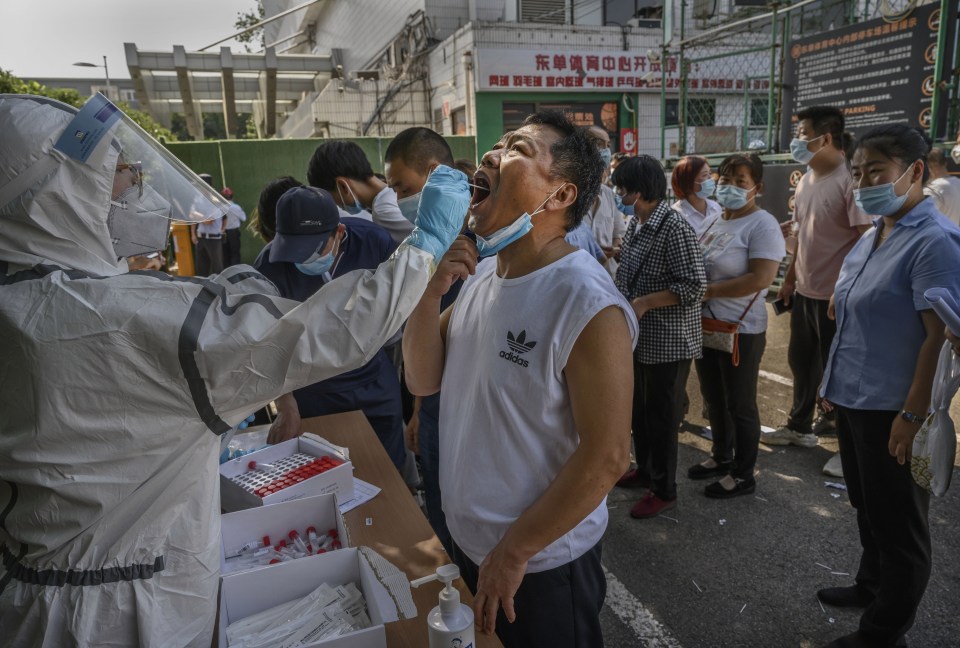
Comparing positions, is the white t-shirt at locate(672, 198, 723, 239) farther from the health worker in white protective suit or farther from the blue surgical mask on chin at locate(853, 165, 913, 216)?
the health worker in white protective suit

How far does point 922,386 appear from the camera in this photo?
2.12 metres

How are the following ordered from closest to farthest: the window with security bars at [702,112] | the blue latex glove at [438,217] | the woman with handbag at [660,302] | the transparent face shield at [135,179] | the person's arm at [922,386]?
the transparent face shield at [135,179]
the blue latex glove at [438,217]
the person's arm at [922,386]
the woman with handbag at [660,302]
the window with security bars at [702,112]

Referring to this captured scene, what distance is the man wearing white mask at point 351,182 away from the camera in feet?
12.6

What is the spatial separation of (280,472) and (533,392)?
43.7 inches

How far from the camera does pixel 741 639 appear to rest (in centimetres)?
251

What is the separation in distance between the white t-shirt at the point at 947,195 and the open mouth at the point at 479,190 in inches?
155

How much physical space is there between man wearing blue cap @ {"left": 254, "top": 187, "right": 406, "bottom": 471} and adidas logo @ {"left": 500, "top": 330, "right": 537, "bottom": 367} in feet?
4.45

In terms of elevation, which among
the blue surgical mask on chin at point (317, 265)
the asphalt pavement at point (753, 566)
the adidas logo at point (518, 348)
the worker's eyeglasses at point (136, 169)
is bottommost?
the asphalt pavement at point (753, 566)

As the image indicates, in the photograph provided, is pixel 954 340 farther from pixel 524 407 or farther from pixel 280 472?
pixel 280 472

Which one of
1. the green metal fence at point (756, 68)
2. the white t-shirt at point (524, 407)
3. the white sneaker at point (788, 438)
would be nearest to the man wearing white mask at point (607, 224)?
the white sneaker at point (788, 438)

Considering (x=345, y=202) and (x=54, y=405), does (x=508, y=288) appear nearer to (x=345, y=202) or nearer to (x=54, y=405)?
(x=54, y=405)

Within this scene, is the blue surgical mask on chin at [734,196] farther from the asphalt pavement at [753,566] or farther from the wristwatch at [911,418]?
the wristwatch at [911,418]

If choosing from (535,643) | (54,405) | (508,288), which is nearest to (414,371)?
(508,288)

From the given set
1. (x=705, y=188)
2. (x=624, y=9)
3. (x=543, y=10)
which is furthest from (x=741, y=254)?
(x=624, y=9)
